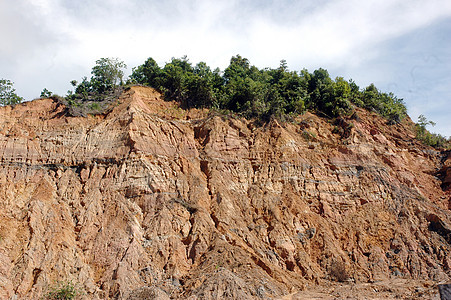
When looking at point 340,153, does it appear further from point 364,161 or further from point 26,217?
point 26,217

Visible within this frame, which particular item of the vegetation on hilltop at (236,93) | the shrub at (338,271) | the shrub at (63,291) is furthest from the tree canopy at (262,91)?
the shrub at (63,291)

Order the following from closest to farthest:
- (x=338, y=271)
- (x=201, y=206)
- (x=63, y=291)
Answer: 1. (x=63, y=291)
2. (x=338, y=271)
3. (x=201, y=206)

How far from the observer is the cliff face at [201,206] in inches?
977

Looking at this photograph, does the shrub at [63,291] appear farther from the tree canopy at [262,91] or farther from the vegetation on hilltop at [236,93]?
the tree canopy at [262,91]

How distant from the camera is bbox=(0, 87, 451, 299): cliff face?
24.8 meters

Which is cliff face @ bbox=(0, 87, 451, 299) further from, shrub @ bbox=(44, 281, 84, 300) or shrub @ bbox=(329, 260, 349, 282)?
shrub @ bbox=(44, 281, 84, 300)

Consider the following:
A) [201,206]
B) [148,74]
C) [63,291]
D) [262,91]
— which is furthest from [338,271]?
[148,74]

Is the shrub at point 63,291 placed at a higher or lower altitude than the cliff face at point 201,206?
lower

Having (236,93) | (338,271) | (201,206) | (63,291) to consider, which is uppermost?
(236,93)

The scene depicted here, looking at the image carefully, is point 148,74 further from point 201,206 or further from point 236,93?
point 201,206

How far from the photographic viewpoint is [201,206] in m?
30.1

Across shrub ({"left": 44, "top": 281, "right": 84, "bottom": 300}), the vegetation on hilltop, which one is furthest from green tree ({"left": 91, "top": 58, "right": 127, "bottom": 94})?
shrub ({"left": 44, "top": 281, "right": 84, "bottom": 300})

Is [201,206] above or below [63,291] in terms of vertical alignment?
above

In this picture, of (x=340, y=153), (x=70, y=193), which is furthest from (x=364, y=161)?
(x=70, y=193)
